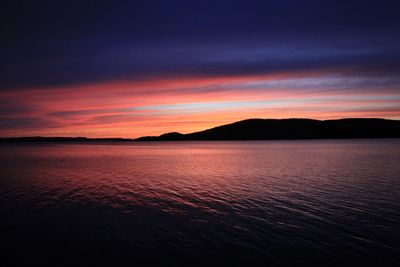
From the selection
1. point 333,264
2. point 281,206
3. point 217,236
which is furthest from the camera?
point 281,206

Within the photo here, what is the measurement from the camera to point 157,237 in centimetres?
1798

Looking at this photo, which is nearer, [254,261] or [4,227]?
[254,261]

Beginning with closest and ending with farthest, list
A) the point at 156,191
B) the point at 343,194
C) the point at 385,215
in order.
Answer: the point at 385,215 < the point at 343,194 < the point at 156,191

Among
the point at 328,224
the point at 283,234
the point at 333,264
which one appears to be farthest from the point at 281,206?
the point at 333,264

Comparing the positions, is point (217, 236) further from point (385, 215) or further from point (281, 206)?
point (385, 215)

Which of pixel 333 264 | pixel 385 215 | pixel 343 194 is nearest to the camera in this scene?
pixel 333 264

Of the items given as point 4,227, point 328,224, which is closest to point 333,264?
point 328,224

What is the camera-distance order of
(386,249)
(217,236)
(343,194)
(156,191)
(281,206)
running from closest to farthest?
(386,249)
(217,236)
(281,206)
(343,194)
(156,191)

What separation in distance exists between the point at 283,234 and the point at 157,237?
8.04m

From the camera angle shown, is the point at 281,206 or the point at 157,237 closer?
the point at 157,237

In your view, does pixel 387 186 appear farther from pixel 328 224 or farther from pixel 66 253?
pixel 66 253

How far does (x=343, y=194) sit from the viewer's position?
30.2 meters

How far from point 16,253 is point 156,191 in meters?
19.1

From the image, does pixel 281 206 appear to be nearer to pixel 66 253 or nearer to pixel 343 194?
pixel 343 194
